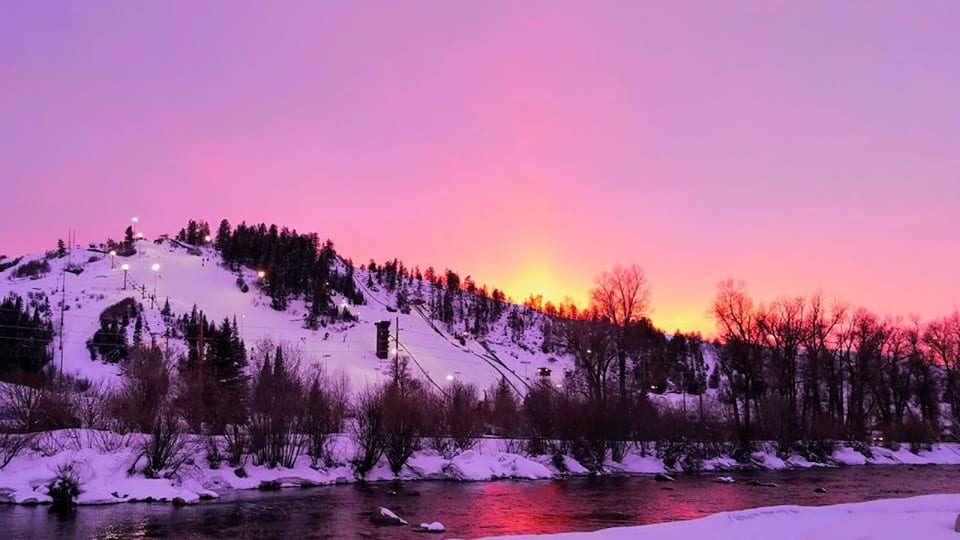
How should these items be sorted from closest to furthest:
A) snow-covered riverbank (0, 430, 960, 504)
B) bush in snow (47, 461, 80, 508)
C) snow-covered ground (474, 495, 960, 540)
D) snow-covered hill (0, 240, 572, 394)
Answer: snow-covered ground (474, 495, 960, 540)
bush in snow (47, 461, 80, 508)
snow-covered riverbank (0, 430, 960, 504)
snow-covered hill (0, 240, 572, 394)

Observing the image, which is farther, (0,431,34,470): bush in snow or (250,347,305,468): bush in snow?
(250,347,305,468): bush in snow

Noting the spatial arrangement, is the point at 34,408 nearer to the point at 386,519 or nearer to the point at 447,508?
the point at 447,508

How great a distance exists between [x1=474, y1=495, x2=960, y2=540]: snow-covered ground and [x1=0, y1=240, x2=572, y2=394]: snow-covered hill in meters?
77.1

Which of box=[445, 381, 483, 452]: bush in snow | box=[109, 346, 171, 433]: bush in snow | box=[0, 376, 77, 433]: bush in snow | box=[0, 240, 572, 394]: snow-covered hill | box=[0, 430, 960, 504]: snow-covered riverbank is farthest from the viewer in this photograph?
box=[0, 240, 572, 394]: snow-covered hill

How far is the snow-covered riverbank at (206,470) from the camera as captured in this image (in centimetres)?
2986

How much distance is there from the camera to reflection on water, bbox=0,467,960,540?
922 inches

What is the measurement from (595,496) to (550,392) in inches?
919

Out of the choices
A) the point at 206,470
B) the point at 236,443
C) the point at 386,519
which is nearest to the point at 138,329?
the point at 236,443

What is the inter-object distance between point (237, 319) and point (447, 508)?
106m

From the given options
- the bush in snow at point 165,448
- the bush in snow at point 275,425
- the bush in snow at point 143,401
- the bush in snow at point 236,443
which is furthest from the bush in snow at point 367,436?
the bush in snow at point 143,401

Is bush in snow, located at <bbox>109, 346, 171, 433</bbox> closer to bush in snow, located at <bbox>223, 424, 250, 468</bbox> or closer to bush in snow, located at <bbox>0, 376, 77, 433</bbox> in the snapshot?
bush in snow, located at <bbox>0, 376, 77, 433</bbox>

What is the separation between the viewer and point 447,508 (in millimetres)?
30219

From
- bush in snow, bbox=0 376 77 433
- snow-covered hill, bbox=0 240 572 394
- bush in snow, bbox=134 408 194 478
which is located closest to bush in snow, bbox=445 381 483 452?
bush in snow, bbox=134 408 194 478

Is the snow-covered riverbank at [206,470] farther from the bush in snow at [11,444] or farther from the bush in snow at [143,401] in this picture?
the bush in snow at [143,401]
